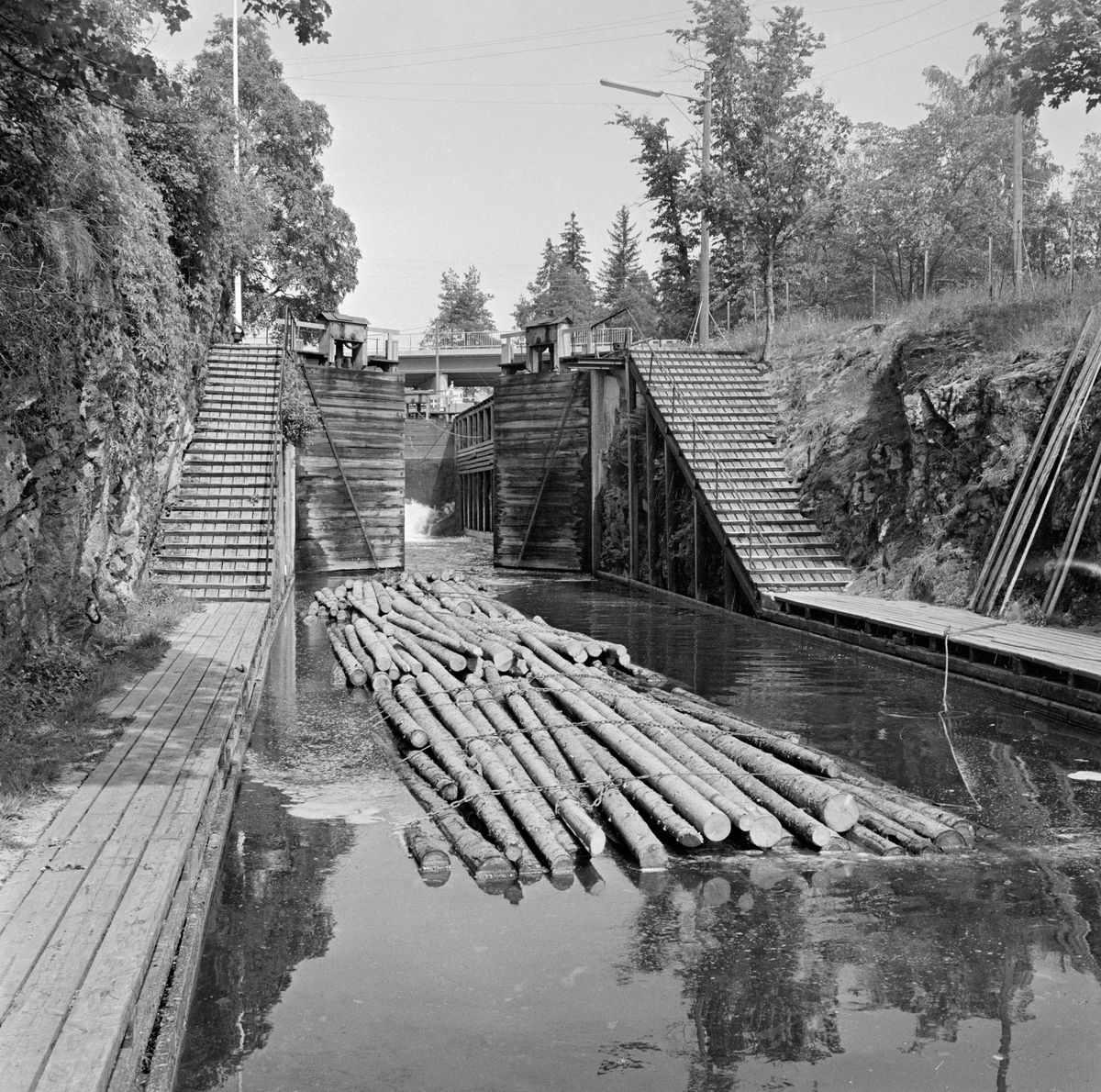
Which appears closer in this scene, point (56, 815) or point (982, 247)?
point (56, 815)

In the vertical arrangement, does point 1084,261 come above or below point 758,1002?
above

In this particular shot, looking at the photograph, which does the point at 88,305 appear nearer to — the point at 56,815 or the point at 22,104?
the point at 22,104

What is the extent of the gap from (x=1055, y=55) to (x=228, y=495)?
47.5 ft

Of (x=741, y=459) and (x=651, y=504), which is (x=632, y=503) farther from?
(x=741, y=459)

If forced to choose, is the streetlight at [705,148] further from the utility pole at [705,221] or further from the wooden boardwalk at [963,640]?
the wooden boardwalk at [963,640]

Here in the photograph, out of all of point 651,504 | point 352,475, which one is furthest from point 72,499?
point 352,475

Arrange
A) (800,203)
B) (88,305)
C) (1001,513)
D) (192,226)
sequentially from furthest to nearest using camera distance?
1. (800,203)
2. (192,226)
3. (1001,513)
4. (88,305)

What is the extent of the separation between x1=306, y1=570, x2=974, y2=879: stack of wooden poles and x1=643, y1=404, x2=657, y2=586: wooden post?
1078 centimetres

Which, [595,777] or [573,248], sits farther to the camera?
[573,248]

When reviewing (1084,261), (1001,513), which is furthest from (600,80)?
(1084,261)

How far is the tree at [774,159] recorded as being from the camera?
81.7 feet

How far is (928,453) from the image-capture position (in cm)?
1817

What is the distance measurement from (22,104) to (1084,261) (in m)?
46.6

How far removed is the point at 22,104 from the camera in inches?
344
